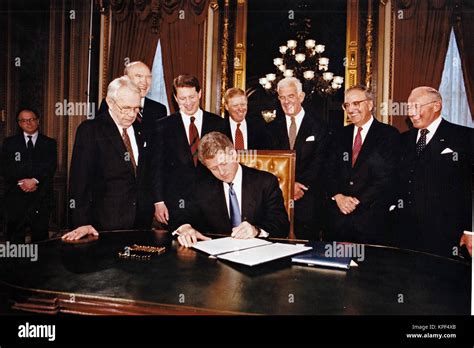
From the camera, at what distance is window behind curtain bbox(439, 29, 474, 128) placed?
147 inches

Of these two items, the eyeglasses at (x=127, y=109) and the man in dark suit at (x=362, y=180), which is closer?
the eyeglasses at (x=127, y=109)

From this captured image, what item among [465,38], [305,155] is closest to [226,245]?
[305,155]

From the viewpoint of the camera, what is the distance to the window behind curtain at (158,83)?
4180 millimetres

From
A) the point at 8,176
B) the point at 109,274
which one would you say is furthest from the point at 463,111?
the point at 8,176

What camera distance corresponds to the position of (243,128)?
3910mm

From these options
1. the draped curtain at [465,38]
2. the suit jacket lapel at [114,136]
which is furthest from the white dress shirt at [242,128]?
the draped curtain at [465,38]

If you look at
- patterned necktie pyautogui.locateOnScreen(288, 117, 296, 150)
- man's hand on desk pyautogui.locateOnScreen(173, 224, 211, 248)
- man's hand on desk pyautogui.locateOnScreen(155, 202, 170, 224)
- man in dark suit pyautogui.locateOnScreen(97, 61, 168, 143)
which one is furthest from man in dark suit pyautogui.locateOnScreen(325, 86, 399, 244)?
man's hand on desk pyautogui.locateOnScreen(173, 224, 211, 248)

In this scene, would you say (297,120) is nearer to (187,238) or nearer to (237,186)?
(237,186)

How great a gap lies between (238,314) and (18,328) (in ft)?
5.40

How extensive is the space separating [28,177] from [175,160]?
4.78 feet

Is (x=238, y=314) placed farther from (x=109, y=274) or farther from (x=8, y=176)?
(x=8, y=176)

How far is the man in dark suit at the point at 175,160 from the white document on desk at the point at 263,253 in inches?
69.9

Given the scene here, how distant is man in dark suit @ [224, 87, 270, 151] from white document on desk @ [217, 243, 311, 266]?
1882 mm

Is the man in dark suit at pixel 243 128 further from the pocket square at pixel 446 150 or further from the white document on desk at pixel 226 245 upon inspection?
the white document on desk at pixel 226 245
